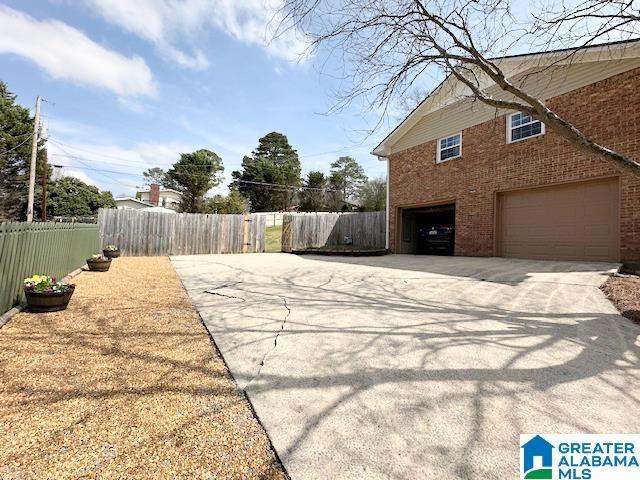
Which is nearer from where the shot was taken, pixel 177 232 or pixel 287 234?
pixel 177 232

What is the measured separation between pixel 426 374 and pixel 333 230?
13794 millimetres

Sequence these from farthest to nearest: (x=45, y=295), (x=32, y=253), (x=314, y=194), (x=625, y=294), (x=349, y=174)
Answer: (x=349, y=174) < (x=314, y=194) < (x=32, y=253) < (x=625, y=294) < (x=45, y=295)

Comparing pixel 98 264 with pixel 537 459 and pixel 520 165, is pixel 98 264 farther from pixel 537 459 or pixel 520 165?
pixel 520 165

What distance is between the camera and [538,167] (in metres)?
8.59

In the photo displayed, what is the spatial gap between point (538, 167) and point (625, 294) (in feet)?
16.7

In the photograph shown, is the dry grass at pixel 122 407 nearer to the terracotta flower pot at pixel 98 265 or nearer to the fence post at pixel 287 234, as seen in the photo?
the terracotta flower pot at pixel 98 265

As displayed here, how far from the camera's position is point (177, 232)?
13234 millimetres

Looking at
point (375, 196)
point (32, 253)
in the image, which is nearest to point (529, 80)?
point (32, 253)

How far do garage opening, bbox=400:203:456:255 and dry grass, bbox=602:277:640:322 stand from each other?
262 inches

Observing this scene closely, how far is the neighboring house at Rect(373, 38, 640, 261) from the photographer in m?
7.01

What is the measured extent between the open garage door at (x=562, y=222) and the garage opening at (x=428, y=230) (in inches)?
105

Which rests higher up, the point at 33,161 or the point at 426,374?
the point at 33,161

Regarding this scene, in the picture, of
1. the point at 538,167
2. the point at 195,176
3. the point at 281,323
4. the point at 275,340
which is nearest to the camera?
the point at 275,340

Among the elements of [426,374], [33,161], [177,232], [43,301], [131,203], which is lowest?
[426,374]
